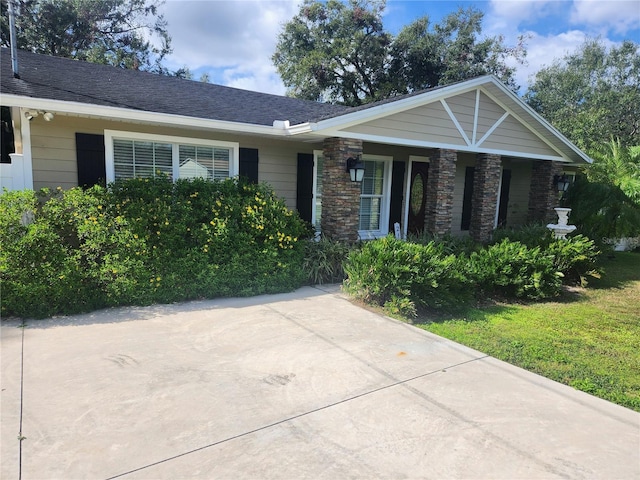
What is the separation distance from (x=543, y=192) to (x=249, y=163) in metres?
8.51

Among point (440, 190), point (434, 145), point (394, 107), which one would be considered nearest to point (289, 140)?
→ point (394, 107)

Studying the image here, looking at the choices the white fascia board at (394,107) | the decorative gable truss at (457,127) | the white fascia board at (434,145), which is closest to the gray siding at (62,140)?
the white fascia board at (394,107)

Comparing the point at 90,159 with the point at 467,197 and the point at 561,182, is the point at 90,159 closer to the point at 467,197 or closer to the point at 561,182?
the point at 467,197

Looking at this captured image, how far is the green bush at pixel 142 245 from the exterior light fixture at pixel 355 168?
4.51ft

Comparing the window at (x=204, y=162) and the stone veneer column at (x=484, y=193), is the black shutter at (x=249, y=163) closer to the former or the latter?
the window at (x=204, y=162)

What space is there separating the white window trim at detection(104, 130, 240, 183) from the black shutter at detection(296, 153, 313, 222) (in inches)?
56.2

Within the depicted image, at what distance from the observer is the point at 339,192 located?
7.41 m

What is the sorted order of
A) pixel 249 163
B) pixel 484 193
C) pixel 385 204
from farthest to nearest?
pixel 385 204, pixel 484 193, pixel 249 163

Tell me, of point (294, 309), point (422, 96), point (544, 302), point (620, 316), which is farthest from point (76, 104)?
point (620, 316)

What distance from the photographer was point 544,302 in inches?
260

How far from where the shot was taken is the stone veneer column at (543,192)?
36.6ft

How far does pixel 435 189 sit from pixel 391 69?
58.3 feet

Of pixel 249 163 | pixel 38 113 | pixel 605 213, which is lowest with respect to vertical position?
pixel 605 213

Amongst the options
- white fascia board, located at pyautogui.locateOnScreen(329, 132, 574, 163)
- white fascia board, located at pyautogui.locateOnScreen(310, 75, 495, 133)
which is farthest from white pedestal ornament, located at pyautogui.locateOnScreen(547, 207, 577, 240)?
white fascia board, located at pyautogui.locateOnScreen(310, 75, 495, 133)
